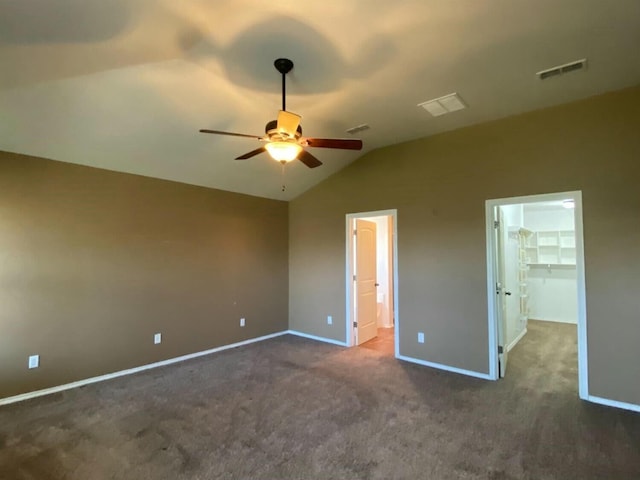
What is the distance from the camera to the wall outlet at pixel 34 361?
3494mm

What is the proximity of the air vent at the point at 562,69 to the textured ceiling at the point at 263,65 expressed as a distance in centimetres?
8

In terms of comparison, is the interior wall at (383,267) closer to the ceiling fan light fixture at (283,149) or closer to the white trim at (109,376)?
the white trim at (109,376)

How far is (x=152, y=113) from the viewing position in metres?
3.32

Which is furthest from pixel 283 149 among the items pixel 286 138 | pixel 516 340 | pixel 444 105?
pixel 516 340

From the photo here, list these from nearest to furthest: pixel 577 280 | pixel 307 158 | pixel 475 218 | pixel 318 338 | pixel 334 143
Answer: pixel 334 143 < pixel 307 158 < pixel 577 280 < pixel 475 218 < pixel 318 338

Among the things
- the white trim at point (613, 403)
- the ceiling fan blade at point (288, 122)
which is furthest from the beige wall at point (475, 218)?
the ceiling fan blade at point (288, 122)

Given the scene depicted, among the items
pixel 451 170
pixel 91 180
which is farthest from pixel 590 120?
pixel 91 180

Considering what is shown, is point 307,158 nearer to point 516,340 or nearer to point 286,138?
point 286,138

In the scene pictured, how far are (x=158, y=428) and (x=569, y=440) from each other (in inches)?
136

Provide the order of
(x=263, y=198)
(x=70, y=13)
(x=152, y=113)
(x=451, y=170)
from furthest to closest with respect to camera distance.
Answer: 1. (x=263, y=198)
2. (x=451, y=170)
3. (x=152, y=113)
4. (x=70, y=13)

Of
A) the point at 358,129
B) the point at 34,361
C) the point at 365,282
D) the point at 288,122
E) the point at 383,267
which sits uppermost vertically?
the point at 358,129

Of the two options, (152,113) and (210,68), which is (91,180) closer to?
(152,113)

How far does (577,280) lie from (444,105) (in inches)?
91.9

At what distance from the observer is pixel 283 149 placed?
262 centimetres
